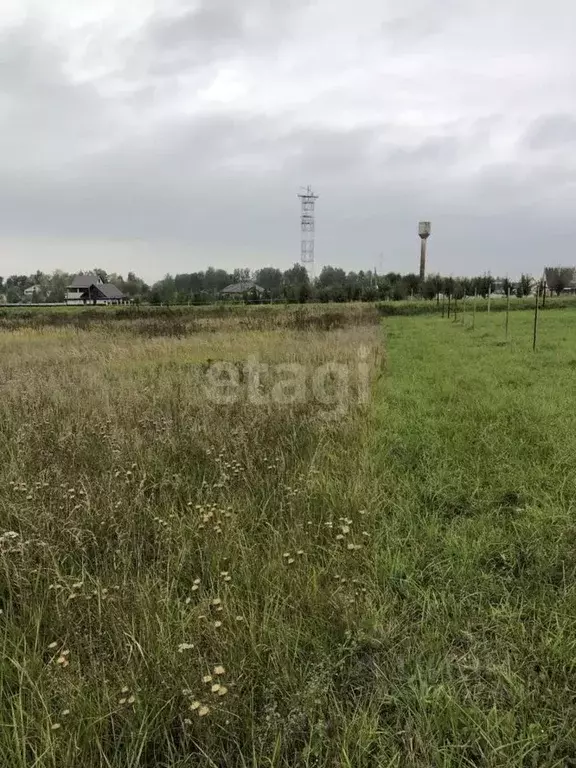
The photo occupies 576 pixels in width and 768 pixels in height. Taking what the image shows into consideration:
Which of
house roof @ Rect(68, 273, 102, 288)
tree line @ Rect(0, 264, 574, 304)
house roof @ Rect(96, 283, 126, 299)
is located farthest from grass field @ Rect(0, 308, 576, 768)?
house roof @ Rect(68, 273, 102, 288)

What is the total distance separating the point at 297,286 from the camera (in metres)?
54.6

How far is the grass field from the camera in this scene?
1.54 meters

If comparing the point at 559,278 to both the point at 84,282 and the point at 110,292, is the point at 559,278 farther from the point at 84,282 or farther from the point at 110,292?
the point at 84,282

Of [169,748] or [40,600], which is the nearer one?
[169,748]

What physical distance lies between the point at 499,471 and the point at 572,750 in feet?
7.77

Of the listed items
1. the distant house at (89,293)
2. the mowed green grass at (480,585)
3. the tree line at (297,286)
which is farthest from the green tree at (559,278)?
the distant house at (89,293)

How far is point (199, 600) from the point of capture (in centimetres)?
225

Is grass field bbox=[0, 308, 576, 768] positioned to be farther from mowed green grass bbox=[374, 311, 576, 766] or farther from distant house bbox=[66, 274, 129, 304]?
distant house bbox=[66, 274, 129, 304]

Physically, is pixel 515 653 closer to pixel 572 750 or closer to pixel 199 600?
pixel 572 750

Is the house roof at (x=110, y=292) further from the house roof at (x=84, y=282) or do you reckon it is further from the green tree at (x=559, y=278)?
the green tree at (x=559, y=278)

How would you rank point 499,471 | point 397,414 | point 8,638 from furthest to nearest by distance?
point 397,414 < point 499,471 < point 8,638

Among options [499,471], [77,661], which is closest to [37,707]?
[77,661]

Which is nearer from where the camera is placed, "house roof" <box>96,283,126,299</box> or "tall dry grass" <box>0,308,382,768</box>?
"tall dry grass" <box>0,308,382,768</box>

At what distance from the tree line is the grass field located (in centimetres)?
1664
